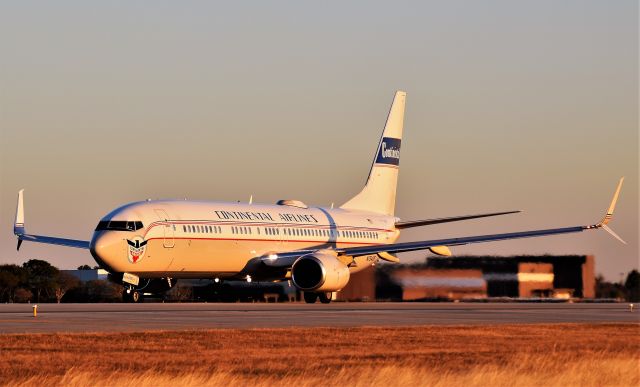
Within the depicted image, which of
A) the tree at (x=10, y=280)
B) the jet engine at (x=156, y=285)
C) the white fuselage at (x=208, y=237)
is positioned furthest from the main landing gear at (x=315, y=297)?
the tree at (x=10, y=280)

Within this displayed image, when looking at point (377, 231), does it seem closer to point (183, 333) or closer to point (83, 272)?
point (83, 272)

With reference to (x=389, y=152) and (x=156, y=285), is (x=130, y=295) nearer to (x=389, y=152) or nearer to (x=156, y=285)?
(x=156, y=285)

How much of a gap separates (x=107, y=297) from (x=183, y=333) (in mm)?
39358

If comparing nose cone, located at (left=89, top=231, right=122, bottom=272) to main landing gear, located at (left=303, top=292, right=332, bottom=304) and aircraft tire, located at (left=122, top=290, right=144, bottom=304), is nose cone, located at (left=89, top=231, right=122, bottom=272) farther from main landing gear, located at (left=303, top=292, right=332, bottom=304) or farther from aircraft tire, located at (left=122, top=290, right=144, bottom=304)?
main landing gear, located at (left=303, top=292, right=332, bottom=304)

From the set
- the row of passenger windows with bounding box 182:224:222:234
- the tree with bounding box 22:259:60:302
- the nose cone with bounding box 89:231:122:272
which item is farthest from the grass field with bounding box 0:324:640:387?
the tree with bounding box 22:259:60:302

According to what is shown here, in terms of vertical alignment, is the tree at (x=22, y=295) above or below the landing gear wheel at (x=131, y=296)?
below

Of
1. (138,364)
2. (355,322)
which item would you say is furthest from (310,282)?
(138,364)

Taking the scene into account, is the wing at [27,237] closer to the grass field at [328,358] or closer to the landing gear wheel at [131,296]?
the landing gear wheel at [131,296]

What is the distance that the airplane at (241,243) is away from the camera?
167 feet

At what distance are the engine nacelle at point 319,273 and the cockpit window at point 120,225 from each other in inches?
310

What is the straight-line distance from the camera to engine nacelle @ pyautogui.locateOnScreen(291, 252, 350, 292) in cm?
5416

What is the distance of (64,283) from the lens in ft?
230

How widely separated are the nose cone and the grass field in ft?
66.9

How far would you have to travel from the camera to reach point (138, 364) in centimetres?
2220
